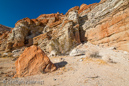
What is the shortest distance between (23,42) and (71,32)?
55.5 feet

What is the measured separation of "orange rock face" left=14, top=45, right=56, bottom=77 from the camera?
3.57 metres

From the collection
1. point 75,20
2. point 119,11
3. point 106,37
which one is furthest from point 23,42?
point 119,11

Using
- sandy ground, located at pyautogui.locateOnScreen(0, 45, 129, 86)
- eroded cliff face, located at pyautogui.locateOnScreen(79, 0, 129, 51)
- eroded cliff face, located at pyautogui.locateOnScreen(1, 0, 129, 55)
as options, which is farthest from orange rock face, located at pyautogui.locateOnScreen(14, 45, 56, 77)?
eroded cliff face, located at pyautogui.locateOnScreen(79, 0, 129, 51)

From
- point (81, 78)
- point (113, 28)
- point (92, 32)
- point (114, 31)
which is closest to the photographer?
point (81, 78)

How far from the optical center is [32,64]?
12.6 feet

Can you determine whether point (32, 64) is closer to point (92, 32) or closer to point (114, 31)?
point (114, 31)

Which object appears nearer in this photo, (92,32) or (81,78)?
(81,78)

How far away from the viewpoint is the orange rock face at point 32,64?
3570 millimetres

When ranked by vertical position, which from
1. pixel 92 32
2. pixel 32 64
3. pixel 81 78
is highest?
pixel 92 32

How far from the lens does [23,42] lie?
19.0 m

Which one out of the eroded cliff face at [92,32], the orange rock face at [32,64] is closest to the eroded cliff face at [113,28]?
the eroded cliff face at [92,32]

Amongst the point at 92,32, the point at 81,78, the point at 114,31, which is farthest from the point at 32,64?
the point at 92,32

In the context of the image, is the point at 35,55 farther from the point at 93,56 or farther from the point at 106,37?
the point at 106,37

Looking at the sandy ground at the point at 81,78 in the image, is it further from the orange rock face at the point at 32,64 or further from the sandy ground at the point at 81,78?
the orange rock face at the point at 32,64
